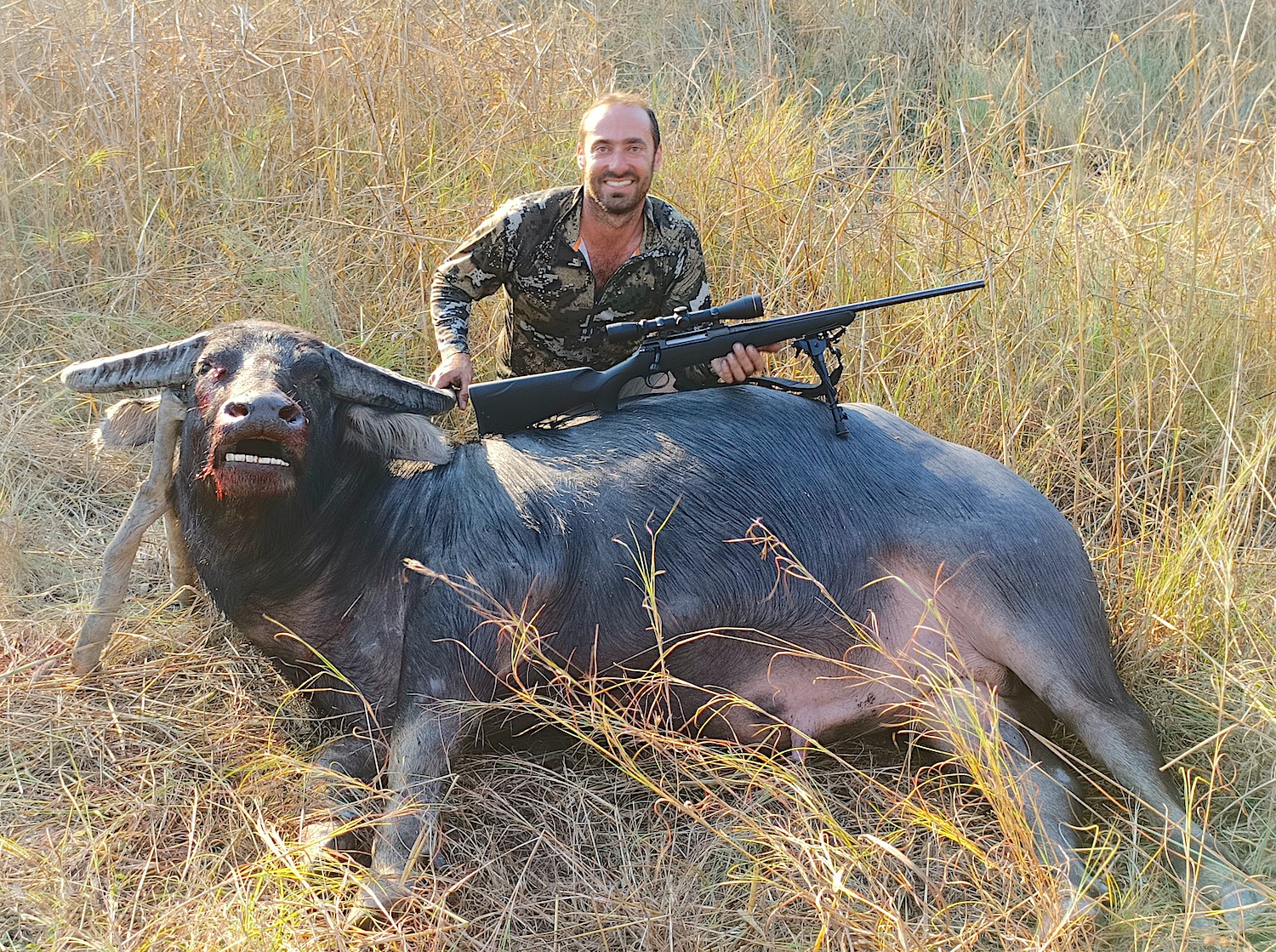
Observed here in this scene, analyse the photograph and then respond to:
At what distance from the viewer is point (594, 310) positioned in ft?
15.3

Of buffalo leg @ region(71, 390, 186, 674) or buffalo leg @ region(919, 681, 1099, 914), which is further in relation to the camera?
buffalo leg @ region(71, 390, 186, 674)

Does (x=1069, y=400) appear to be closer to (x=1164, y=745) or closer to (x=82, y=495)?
(x=1164, y=745)

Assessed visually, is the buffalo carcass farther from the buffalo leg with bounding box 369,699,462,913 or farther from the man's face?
the man's face

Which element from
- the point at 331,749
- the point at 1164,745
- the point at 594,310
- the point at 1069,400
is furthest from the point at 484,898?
the point at 1069,400

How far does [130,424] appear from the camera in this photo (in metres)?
3.63

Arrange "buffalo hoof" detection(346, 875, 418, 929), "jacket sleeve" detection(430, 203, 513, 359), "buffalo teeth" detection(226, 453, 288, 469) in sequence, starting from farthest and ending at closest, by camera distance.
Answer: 1. "jacket sleeve" detection(430, 203, 513, 359)
2. "buffalo teeth" detection(226, 453, 288, 469)
3. "buffalo hoof" detection(346, 875, 418, 929)

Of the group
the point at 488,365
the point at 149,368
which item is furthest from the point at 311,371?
the point at 488,365

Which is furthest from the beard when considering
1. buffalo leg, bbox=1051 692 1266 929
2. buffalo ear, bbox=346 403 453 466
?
buffalo leg, bbox=1051 692 1266 929

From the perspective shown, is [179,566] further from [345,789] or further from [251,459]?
[345,789]

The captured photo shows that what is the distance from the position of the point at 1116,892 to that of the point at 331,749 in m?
2.15

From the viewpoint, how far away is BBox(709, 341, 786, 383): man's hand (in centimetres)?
364

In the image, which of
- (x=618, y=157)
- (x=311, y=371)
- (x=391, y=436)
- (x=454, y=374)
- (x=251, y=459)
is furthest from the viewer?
(x=618, y=157)

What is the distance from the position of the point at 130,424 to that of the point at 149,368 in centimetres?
33

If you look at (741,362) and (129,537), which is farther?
(741,362)
